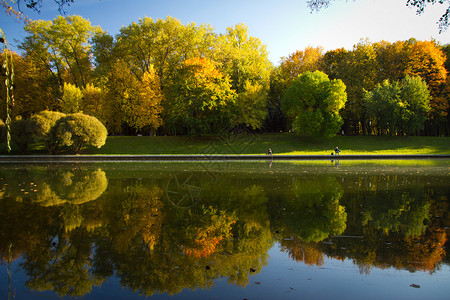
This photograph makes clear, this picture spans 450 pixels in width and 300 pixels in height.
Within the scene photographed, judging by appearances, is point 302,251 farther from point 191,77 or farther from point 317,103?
point 317,103

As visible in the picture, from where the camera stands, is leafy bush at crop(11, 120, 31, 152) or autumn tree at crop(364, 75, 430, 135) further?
autumn tree at crop(364, 75, 430, 135)

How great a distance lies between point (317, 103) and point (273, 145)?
8801mm

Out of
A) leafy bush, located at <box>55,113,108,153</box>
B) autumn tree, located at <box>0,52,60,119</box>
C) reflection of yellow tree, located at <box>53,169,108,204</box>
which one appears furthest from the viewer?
autumn tree, located at <box>0,52,60,119</box>

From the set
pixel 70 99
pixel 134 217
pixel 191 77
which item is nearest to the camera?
pixel 134 217

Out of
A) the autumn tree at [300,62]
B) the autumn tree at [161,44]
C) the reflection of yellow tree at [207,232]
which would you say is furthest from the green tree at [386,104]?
the reflection of yellow tree at [207,232]

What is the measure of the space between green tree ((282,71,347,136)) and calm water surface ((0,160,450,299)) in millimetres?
33596

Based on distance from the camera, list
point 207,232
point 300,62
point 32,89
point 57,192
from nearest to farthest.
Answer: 1. point 207,232
2. point 57,192
3. point 32,89
4. point 300,62

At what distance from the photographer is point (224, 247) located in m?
5.60

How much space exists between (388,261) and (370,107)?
4474 cm

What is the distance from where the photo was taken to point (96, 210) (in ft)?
27.5

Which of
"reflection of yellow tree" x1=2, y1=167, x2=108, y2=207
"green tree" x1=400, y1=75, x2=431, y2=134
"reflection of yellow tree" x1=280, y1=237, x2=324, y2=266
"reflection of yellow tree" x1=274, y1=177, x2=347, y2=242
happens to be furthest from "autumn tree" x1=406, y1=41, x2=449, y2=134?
"reflection of yellow tree" x1=280, y1=237, x2=324, y2=266

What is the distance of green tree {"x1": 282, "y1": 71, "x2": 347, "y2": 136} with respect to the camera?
4300 centimetres

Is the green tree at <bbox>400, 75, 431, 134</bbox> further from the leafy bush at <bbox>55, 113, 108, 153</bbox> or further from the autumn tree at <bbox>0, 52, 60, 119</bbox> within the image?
the autumn tree at <bbox>0, 52, 60, 119</bbox>

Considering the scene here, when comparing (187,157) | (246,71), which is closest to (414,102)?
(246,71)
